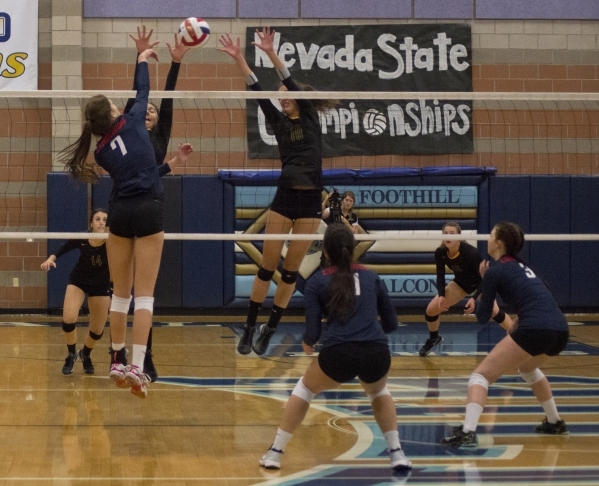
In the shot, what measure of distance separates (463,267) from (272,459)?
526 cm

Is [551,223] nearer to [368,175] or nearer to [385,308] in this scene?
[368,175]

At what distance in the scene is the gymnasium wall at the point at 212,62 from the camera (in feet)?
46.4

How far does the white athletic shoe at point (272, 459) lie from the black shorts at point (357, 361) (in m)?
0.59

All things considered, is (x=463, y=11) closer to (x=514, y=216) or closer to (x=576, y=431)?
(x=514, y=216)

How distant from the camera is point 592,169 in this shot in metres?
14.7

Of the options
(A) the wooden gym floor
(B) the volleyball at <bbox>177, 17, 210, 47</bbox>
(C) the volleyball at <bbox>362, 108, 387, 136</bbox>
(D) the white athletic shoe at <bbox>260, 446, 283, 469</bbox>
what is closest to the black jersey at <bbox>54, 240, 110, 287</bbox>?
(A) the wooden gym floor

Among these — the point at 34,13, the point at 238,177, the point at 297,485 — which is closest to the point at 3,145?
the point at 34,13

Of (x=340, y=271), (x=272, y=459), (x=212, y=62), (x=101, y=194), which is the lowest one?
(x=272, y=459)

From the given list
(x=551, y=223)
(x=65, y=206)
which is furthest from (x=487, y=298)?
(x=65, y=206)

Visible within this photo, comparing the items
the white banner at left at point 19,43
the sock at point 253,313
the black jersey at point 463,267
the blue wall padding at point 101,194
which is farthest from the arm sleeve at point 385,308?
the white banner at left at point 19,43

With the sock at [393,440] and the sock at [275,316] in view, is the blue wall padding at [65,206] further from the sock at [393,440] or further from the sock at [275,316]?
the sock at [393,440]

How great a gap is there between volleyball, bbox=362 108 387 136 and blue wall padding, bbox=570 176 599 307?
287 cm

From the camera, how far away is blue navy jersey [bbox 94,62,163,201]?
618 centimetres

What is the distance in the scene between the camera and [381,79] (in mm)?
14367
